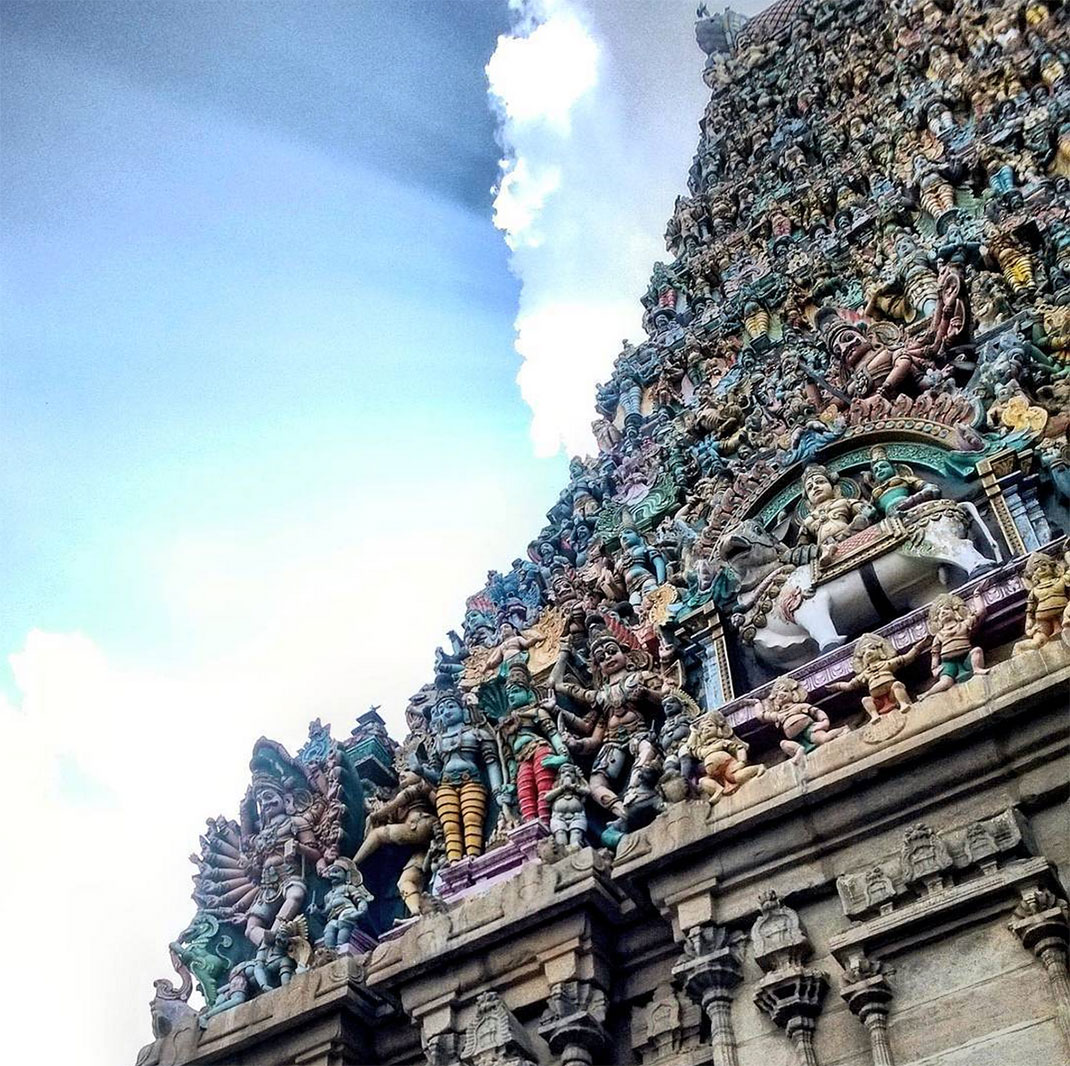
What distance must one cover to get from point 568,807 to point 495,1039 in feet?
7.09

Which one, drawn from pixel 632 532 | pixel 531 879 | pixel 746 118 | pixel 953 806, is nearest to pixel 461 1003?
pixel 531 879

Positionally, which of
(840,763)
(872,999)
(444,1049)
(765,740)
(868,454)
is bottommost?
(872,999)

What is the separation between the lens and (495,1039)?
7.55 meters

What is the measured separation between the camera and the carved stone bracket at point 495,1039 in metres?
7.48

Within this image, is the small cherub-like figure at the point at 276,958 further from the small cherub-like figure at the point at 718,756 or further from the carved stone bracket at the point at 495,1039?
the small cherub-like figure at the point at 718,756

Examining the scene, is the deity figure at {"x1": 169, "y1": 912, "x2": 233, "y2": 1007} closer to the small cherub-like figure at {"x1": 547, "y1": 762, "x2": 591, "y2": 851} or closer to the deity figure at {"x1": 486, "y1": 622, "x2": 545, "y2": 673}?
the small cherub-like figure at {"x1": 547, "y1": 762, "x2": 591, "y2": 851}

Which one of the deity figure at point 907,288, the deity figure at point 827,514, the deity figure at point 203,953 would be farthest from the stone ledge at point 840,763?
the deity figure at point 907,288

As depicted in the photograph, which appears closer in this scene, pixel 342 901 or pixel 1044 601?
pixel 1044 601

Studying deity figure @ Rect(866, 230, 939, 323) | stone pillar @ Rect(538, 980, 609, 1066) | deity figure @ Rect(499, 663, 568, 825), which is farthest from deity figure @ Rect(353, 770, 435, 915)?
deity figure @ Rect(866, 230, 939, 323)

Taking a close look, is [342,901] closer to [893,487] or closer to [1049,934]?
[893,487]

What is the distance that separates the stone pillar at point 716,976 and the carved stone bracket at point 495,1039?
1.05 metres

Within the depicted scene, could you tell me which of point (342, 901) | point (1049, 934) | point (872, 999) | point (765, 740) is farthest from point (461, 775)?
point (1049, 934)

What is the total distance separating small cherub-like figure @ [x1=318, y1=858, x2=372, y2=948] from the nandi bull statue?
3.79 metres

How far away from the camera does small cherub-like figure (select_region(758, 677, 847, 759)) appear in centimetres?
823
